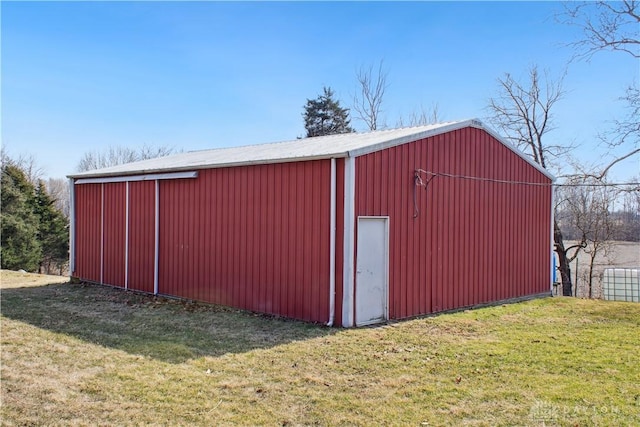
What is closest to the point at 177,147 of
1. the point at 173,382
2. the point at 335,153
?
the point at 335,153

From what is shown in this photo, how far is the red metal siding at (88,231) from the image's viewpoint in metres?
12.1

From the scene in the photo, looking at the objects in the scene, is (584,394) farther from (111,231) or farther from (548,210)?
(111,231)

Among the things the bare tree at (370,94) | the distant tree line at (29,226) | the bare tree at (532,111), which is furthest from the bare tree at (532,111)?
the distant tree line at (29,226)

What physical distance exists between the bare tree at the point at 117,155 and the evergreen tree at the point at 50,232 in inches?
429

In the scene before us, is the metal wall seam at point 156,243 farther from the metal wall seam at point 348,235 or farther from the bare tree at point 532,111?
the bare tree at point 532,111

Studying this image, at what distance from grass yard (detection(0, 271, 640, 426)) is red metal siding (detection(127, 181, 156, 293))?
2.32 meters

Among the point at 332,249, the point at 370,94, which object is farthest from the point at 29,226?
the point at 332,249

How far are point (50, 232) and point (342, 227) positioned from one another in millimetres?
23897

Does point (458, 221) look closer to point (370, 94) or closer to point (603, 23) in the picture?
point (603, 23)

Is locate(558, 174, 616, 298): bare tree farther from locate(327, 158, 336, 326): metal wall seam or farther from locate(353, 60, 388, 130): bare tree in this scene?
locate(327, 158, 336, 326): metal wall seam

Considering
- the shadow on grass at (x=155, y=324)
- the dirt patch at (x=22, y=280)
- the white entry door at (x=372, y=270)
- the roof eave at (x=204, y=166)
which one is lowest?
the dirt patch at (x=22, y=280)

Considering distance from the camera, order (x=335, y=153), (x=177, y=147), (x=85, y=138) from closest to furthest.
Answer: (x=335, y=153)
(x=85, y=138)
(x=177, y=147)

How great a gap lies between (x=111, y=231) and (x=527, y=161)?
Result: 401 inches

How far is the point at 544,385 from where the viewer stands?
185 inches
